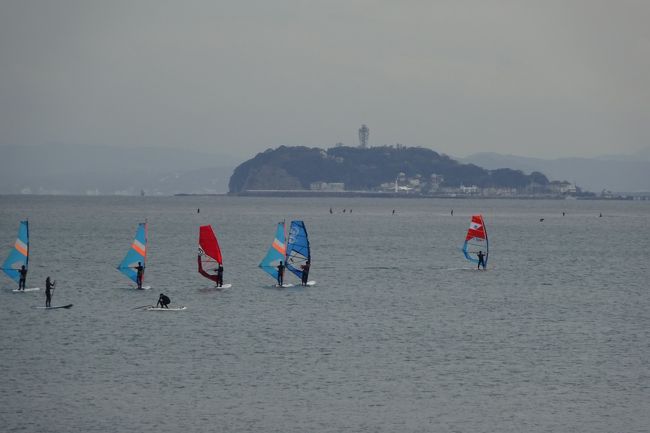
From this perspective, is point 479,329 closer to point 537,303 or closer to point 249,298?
point 537,303

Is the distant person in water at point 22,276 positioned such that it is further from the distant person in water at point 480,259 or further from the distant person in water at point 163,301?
the distant person in water at point 480,259

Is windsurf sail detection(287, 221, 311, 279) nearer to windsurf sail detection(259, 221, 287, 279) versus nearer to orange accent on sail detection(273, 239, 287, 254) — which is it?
windsurf sail detection(259, 221, 287, 279)

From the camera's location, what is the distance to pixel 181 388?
42469 mm

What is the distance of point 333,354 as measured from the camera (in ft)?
164

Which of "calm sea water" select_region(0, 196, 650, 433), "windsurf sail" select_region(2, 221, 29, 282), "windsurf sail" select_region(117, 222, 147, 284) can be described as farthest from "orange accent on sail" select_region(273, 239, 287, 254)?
"windsurf sail" select_region(2, 221, 29, 282)

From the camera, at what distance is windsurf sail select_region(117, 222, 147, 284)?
235 feet

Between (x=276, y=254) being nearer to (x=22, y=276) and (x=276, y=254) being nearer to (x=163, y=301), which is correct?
(x=163, y=301)

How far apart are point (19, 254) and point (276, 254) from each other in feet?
56.3

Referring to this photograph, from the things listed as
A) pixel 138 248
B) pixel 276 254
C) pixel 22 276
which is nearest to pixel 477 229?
pixel 276 254

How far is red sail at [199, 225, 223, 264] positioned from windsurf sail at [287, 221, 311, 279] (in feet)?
17.0

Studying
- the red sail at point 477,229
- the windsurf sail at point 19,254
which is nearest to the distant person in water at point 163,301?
the windsurf sail at point 19,254

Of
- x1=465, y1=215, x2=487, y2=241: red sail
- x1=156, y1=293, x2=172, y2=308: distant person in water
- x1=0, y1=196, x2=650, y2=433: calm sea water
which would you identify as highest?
x1=465, y1=215, x2=487, y2=241: red sail

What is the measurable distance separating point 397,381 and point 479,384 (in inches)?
126

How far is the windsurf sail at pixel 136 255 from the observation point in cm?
7160
